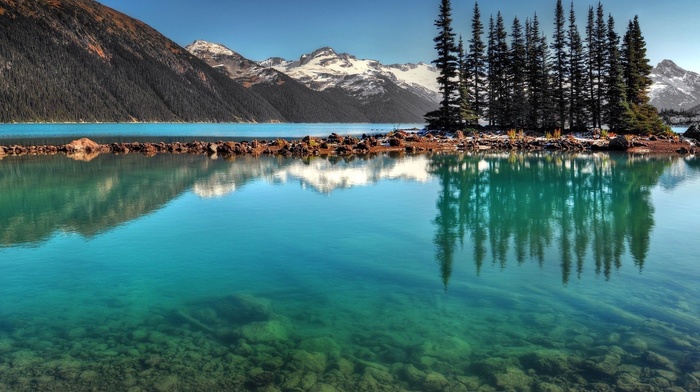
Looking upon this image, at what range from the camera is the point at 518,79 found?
2980 inches

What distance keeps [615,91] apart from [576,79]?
277 inches

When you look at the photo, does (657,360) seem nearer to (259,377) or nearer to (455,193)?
(259,377)

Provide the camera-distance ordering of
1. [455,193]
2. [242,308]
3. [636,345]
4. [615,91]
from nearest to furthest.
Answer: [636,345] → [242,308] → [455,193] → [615,91]

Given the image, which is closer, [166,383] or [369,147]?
[166,383]

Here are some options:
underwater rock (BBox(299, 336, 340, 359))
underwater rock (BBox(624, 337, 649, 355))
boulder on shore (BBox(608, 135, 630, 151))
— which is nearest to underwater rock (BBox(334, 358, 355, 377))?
underwater rock (BBox(299, 336, 340, 359))

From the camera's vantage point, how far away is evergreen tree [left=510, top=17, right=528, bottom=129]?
7462 centimetres

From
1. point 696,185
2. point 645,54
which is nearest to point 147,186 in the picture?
point 696,185

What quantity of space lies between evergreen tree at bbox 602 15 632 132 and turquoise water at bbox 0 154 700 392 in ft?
169

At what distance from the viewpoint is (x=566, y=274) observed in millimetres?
10852

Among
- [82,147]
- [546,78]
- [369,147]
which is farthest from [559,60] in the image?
[82,147]

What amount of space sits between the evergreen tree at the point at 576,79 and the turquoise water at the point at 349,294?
5749 cm

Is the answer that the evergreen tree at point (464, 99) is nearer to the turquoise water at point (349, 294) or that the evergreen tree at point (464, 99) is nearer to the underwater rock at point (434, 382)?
the turquoise water at point (349, 294)

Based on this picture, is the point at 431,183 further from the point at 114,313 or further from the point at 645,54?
the point at 645,54

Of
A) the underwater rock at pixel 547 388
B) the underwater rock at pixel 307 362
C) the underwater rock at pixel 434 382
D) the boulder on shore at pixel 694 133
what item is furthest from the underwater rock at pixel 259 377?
the boulder on shore at pixel 694 133
